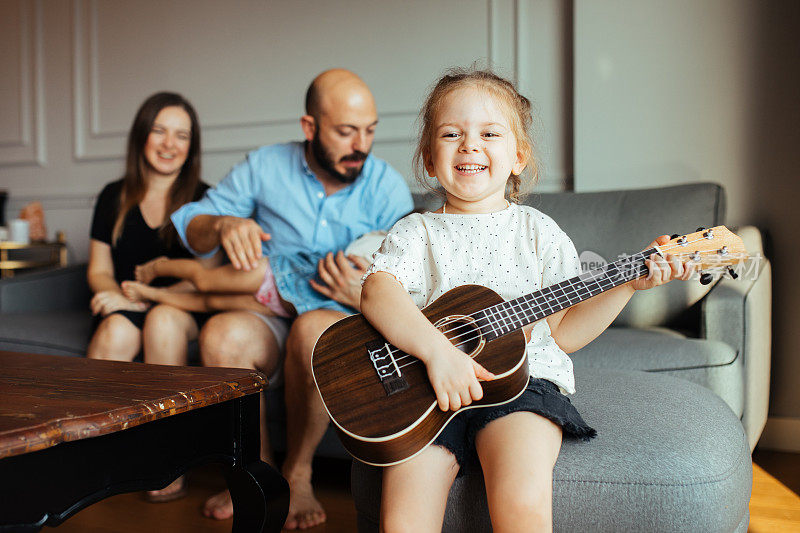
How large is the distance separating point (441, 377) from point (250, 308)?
93cm

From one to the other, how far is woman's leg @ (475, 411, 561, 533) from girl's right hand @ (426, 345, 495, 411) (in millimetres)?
65

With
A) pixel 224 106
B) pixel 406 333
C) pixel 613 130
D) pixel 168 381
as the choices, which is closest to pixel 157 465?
pixel 168 381

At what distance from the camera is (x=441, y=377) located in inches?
33.6

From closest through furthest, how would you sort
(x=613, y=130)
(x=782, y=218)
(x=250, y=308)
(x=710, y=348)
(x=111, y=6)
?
(x=710, y=348), (x=250, y=308), (x=782, y=218), (x=613, y=130), (x=111, y=6)

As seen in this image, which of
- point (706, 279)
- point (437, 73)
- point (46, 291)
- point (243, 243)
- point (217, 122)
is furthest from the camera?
point (217, 122)

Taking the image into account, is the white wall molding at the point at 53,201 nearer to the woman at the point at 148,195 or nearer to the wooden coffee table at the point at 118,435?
the woman at the point at 148,195

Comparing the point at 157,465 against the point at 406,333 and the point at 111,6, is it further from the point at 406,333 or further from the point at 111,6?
the point at 111,6

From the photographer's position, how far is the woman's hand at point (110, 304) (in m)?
1.84

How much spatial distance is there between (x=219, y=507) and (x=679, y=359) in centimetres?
107

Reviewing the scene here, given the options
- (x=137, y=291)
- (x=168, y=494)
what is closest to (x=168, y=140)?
(x=137, y=291)

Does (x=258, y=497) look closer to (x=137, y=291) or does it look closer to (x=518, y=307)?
(x=518, y=307)

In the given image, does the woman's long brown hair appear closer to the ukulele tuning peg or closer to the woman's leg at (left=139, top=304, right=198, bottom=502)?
the woman's leg at (left=139, top=304, right=198, bottom=502)

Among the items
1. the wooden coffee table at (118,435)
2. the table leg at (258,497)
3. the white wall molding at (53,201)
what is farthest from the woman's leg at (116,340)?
the white wall molding at (53,201)

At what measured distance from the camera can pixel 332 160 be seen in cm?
174
